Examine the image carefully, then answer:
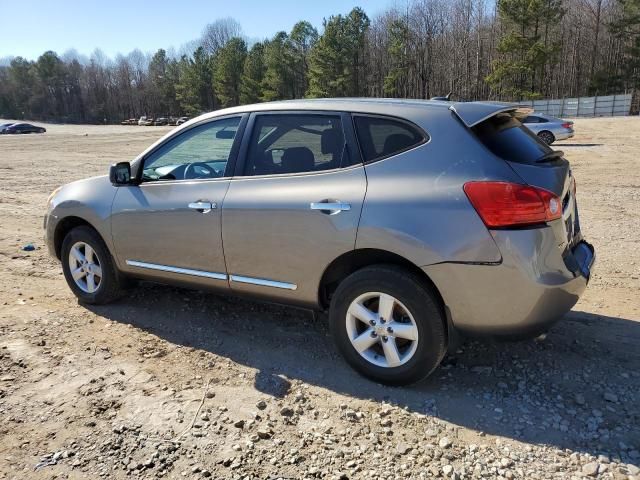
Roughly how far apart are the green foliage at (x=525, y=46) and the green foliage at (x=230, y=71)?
147 ft

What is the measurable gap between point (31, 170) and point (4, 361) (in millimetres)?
16579

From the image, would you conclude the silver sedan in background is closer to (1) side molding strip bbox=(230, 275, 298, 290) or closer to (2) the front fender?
(2) the front fender

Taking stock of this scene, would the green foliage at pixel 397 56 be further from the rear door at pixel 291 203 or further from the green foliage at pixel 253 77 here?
the rear door at pixel 291 203

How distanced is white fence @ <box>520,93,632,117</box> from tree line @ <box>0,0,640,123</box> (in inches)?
192

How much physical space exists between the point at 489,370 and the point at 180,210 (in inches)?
101

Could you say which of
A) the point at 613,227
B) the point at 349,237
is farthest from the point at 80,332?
the point at 613,227

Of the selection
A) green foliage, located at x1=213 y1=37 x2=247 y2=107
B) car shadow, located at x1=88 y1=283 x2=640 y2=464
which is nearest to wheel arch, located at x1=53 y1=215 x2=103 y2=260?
car shadow, located at x1=88 y1=283 x2=640 y2=464

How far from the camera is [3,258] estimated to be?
22.1ft

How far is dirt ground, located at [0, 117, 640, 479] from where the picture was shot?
276 cm

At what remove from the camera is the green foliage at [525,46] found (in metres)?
53.4

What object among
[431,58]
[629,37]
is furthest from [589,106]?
[431,58]

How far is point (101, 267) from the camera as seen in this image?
4766 millimetres

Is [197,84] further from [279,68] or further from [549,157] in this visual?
[549,157]

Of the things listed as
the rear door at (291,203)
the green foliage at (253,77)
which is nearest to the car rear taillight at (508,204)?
the rear door at (291,203)
